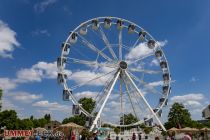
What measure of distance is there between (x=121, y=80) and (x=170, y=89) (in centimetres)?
873

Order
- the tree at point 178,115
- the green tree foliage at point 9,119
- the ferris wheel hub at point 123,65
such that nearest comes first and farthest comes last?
the ferris wheel hub at point 123,65 → the tree at point 178,115 → the green tree foliage at point 9,119

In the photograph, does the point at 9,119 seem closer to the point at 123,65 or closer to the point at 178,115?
the point at 178,115

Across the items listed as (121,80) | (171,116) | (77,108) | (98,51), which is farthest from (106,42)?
(171,116)

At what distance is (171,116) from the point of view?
271 ft

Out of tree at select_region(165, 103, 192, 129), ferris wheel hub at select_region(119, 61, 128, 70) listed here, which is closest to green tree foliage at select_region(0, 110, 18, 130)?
tree at select_region(165, 103, 192, 129)

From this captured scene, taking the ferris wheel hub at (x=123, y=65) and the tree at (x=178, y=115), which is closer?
the ferris wheel hub at (x=123, y=65)

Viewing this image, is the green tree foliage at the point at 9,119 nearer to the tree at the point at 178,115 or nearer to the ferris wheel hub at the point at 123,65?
the tree at the point at 178,115

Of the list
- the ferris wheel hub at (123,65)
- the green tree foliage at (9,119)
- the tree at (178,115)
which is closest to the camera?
the ferris wheel hub at (123,65)

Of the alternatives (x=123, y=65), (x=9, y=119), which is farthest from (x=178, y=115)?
(x=9, y=119)

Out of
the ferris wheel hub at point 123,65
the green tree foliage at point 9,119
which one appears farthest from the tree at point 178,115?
the green tree foliage at point 9,119

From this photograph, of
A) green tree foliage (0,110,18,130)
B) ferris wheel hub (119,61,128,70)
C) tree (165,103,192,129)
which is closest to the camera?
ferris wheel hub (119,61,128,70)

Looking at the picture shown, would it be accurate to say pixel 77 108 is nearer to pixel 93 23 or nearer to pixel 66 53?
pixel 66 53

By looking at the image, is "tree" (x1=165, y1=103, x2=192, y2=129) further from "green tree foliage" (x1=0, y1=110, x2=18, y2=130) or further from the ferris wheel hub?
"green tree foliage" (x1=0, y1=110, x2=18, y2=130)

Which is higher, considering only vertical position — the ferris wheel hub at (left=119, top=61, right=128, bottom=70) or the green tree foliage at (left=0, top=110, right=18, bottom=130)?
the ferris wheel hub at (left=119, top=61, right=128, bottom=70)
